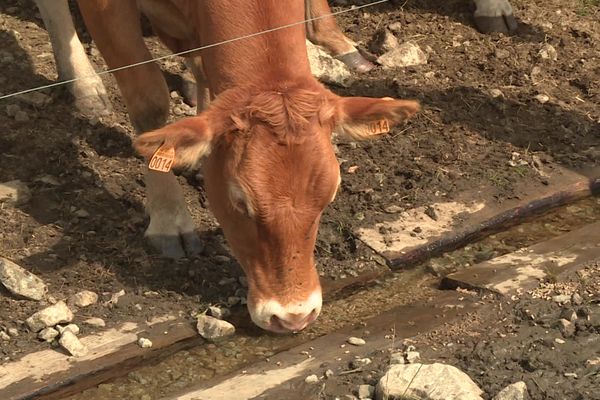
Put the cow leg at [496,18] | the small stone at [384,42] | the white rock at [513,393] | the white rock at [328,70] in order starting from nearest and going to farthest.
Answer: the white rock at [513,393], the white rock at [328,70], the small stone at [384,42], the cow leg at [496,18]

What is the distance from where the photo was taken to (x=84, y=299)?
5.37m

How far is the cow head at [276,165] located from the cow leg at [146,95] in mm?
967

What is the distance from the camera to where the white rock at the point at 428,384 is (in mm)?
4352

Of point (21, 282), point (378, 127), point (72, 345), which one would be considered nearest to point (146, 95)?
point (21, 282)

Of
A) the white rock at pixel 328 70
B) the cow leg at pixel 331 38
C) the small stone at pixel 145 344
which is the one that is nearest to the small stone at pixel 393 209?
the white rock at pixel 328 70

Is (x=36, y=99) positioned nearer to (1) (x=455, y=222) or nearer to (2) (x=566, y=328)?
(1) (x=455, y=222)

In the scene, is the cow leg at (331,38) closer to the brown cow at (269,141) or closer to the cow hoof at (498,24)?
the cow hoof at (498,24)

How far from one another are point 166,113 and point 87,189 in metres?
0.73

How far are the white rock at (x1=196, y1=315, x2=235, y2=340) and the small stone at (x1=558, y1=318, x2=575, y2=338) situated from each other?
1.51m

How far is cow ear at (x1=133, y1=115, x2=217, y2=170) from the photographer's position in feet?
14.4

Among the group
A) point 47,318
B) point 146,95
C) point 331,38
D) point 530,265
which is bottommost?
point 530,265

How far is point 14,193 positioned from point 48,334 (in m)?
1.31

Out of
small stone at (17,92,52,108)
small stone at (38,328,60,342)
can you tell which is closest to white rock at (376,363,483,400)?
small stone at (38,328,60,342)

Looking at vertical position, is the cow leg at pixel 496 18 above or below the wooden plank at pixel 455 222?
above
